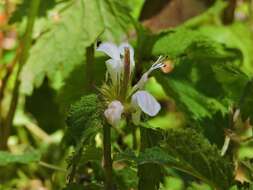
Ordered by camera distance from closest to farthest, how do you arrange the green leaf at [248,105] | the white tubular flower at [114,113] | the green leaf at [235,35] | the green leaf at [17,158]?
the white tubular flower at [114,113]
the green leaf at [17,158]
the green leaf at [248,105]
the green leaf at [235,35]

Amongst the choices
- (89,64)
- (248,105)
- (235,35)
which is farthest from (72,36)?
(235,35)

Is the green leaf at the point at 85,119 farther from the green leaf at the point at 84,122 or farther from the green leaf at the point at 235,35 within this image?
the green leaf at the point at 235,35

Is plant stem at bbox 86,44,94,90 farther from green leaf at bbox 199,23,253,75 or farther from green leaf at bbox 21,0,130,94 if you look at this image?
green leaf at bbox 199,23,253,75

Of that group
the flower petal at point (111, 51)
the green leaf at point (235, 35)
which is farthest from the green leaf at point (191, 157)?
the green leaf at point (235, 35)

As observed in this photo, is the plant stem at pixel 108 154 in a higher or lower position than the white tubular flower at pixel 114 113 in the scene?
lower

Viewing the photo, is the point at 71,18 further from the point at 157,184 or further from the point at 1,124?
the point at 157,184

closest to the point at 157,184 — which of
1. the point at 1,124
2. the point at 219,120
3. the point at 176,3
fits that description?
the point at 219,120

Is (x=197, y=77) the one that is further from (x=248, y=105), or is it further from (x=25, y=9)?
(x=25, y=9)
